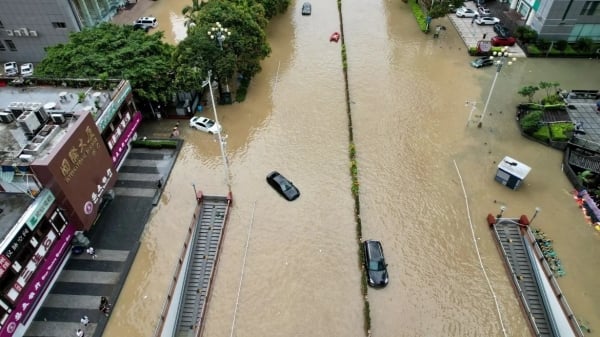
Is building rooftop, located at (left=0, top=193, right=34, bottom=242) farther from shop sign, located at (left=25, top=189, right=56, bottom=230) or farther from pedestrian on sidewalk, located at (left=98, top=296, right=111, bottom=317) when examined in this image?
pedestrian on sidewalk, located at (left=98, top=296, right=111, bottom=317)

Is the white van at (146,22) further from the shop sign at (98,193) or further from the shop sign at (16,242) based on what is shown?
the shop sign at (16,242)

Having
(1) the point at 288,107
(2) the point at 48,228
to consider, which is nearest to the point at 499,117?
(1) the point at 288,107

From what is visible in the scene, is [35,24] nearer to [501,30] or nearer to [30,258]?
[30,258]

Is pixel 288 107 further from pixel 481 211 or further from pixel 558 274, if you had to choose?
pixel 558 274

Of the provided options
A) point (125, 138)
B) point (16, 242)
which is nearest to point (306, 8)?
point (125, 138)

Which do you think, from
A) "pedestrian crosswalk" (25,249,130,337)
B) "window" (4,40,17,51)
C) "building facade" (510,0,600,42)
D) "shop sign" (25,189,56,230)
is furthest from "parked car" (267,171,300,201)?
"window" (4,40,17,51)

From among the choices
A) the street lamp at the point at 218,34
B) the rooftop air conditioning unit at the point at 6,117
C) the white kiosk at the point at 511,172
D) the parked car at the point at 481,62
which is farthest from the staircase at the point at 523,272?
the rooftop air conditioning unit at the point at 6,117

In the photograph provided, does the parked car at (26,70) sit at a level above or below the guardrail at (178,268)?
above
